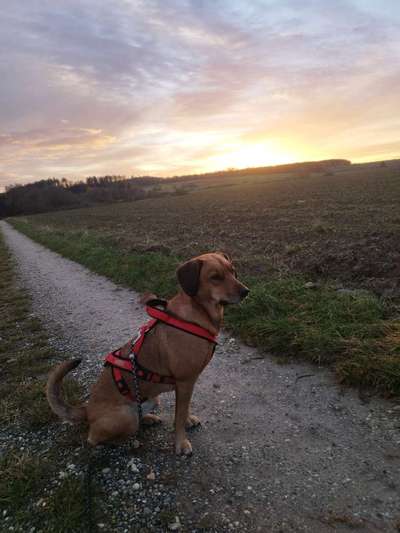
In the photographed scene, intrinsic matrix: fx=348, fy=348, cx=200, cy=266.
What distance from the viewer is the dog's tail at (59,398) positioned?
3.52 m

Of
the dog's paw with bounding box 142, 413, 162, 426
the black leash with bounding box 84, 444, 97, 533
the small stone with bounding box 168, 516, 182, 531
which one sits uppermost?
the black leash with bounding box 84, 444, 97, 533

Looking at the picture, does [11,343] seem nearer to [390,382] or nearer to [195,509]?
[195,509]

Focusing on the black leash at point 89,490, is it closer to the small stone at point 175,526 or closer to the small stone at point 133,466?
the small stone at point 133,466

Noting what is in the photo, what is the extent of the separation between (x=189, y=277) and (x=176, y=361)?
0.90 m

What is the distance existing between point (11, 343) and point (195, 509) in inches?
222

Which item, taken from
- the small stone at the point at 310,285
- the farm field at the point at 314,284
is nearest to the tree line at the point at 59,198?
the farm field at the point at 314,284

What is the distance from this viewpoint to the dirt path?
2930 millimetres

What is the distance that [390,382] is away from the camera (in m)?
4.21

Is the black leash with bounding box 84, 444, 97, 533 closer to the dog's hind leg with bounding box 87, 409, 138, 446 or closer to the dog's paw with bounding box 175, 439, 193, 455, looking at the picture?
the dog's hind leg with bounding box 87, 409, 138, 446

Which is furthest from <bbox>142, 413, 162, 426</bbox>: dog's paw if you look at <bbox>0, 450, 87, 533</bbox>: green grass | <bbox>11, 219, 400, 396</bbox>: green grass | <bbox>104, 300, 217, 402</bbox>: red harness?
<bbox>11, 219, 400, 396</bbox>: green grass

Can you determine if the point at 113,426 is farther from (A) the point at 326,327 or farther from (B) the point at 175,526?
(A) the point at 326,327

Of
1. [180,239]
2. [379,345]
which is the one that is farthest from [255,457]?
[180,239]

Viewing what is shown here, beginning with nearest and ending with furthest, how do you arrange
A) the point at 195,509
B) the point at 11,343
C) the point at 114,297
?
the point at 195,509, the point at 11,343, the point at 114,297

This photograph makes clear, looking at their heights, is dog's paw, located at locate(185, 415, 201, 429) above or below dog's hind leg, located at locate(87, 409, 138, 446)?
below
